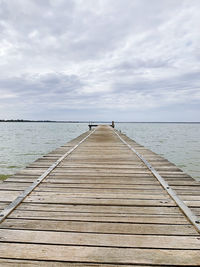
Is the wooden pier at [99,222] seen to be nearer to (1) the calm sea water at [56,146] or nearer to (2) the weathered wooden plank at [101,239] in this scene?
(2) the weathered wooden plank at [101,239]

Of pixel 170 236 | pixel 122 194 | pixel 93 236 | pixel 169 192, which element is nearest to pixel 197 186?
pixel 169 192

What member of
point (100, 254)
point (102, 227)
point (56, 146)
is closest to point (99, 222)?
point (102, 227)

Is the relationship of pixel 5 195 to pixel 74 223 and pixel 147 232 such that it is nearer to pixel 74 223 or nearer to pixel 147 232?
pixel 74 223

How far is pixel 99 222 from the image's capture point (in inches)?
90.0

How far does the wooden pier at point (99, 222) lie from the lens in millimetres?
1731

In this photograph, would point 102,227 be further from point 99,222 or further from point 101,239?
point 101,239

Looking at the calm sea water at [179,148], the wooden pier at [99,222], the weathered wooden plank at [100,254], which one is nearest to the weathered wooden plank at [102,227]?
the wooden pier at [99,222]

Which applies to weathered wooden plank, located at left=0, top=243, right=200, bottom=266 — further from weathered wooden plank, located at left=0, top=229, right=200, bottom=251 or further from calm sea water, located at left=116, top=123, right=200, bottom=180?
calm sea water, located at left=116, top=123, right=200, bottom=180

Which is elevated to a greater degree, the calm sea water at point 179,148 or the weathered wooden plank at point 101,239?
the weathered wooden plank at point 101,239

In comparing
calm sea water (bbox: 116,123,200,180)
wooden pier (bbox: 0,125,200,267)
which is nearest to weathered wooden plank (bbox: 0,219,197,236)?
wooden pier (bbox: 0,125,200,267)

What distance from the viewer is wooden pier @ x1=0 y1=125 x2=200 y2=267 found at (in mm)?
1731

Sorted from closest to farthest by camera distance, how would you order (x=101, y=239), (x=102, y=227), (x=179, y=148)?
(x=101, y=239) < (x=102, y=227) < (x=179, y=148)

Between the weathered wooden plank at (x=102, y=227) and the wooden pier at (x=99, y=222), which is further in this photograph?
the weathered wooden plank at (x=102, y=227)

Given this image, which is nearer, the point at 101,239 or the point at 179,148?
the point at 101,239
